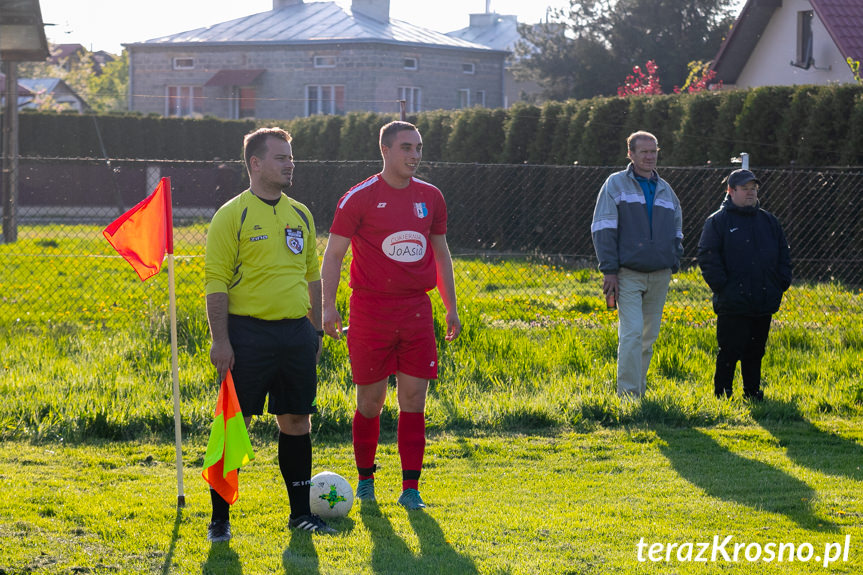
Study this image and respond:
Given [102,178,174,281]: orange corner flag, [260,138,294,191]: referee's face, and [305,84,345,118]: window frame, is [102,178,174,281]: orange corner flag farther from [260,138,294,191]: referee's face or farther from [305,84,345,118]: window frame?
[305,84,345,118]: window frame

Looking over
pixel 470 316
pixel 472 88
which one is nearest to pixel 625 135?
pixel 470 316

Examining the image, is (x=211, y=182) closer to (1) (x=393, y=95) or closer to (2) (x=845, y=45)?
(2) (x=845, y=45)

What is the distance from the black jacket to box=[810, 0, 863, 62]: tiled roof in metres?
17.1

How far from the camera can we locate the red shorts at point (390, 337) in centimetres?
560

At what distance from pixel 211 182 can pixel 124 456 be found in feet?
53.3

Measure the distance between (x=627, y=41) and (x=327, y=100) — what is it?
1323 cm

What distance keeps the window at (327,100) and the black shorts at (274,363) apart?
124 ft

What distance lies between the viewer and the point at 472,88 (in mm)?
47281

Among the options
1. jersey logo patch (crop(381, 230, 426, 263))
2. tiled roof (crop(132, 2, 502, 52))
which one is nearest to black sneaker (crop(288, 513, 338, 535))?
jersey logo patch (crop(381, 230, 426, 263))

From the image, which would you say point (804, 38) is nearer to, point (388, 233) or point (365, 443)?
point (388, 233)

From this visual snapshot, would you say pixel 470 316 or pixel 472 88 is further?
pixel 472 88

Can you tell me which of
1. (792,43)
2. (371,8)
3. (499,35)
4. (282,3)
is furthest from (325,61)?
(792,43)

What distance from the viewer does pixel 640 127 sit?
1805cm

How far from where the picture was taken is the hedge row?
14992 mm
